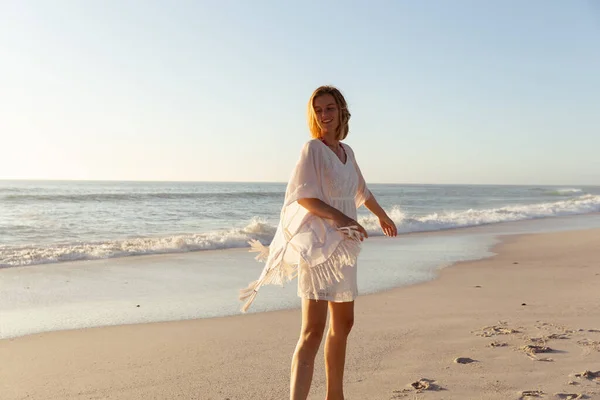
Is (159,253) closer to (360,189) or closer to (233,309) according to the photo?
(233,309)

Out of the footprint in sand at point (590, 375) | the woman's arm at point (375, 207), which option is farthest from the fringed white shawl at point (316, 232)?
the footprint in sand at point (590, 375)

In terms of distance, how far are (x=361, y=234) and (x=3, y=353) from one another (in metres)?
3.23

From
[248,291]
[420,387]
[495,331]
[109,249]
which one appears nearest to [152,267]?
[109,249]

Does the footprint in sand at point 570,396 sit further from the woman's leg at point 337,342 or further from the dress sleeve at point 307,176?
the dress sleeve at point 307,176

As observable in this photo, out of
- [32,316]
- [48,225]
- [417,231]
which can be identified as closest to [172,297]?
[32,316]

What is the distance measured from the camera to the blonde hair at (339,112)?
9.01ft

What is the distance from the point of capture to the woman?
8.57ft

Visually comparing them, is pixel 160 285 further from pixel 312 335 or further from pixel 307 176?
pixel 307 176

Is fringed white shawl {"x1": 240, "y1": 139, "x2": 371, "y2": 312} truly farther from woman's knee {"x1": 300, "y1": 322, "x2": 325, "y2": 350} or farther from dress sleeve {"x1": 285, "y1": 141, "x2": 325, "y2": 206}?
woman's knee {"x1": 300, "y1": 322, "x2": 325, "y2": 350}

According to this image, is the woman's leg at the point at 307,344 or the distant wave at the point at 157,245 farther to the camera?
the distant wave at the point at 157,245

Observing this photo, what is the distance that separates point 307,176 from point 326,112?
1.21 feet

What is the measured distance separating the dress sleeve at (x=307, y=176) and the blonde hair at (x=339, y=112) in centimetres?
20

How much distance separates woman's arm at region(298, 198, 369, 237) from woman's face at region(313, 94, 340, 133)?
0.41m

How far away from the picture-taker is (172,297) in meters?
6.37
